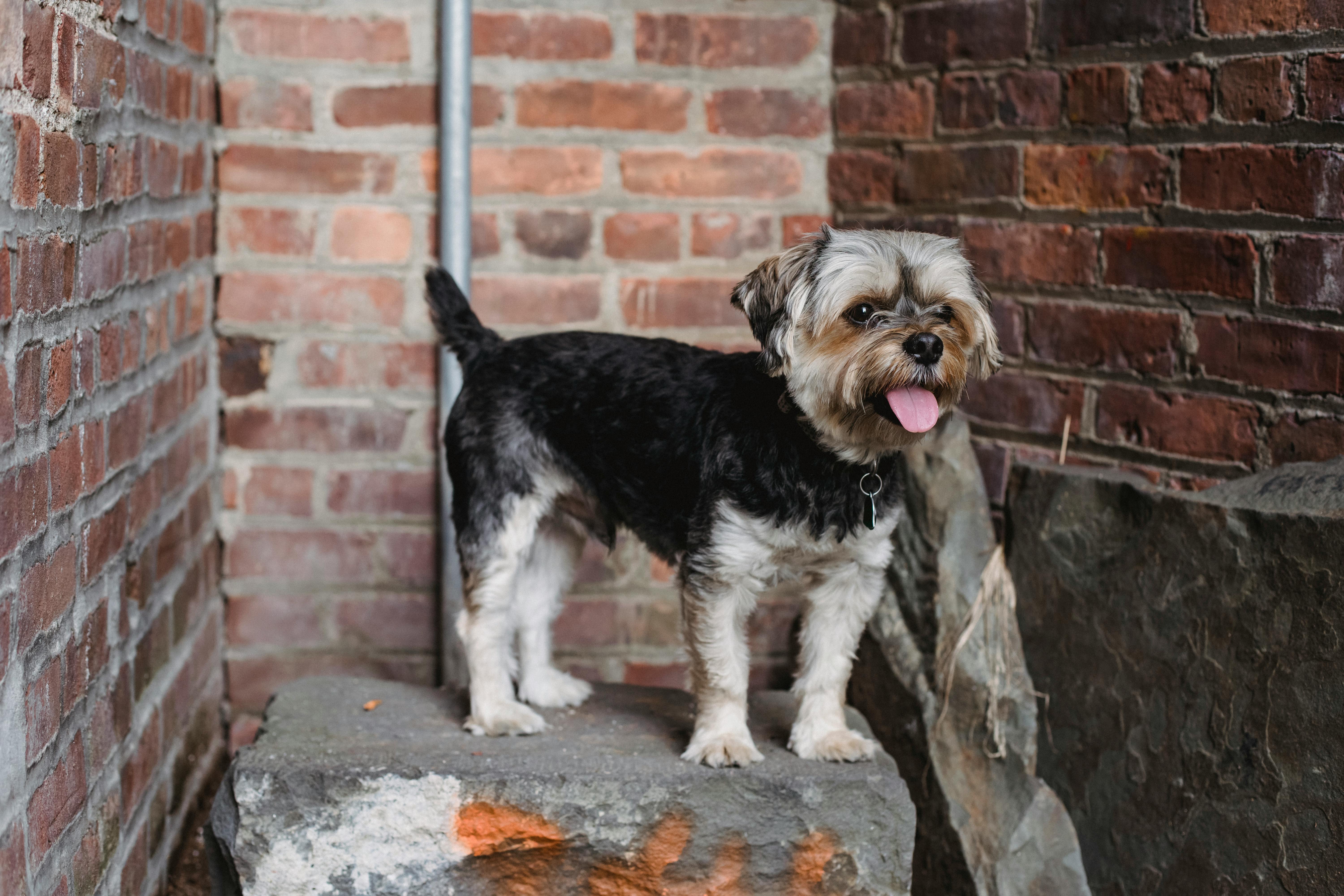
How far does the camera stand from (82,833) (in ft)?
7.17

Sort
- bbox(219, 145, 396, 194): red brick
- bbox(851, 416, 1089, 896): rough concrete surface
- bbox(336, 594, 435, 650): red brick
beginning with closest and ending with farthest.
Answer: bbox(851, 416, 1089, 896): rough concrete surface → bbox(219, 145, 396, 194): red brick → bbox(336, 594, 435, 650): red brick

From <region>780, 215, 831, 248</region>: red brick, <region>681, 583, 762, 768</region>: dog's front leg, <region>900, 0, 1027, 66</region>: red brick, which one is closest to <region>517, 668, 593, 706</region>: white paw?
<region>681, 583, 762, 768</region>: dog's front leg

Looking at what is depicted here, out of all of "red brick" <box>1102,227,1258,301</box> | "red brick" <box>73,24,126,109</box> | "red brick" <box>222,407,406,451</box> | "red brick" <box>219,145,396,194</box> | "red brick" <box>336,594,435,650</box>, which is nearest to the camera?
"red brick" <box>73,24,126,109</box>

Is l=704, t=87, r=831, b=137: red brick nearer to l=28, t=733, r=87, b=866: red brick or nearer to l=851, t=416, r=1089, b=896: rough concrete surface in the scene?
l=851, t=416, r=1089, b=896: rough concrete surface

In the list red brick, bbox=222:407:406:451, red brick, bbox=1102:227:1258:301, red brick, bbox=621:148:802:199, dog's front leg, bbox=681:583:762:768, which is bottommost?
dog's front leg, bbox=681:583:762:768

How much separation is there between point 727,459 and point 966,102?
143 centimetres

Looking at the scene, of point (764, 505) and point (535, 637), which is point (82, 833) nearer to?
point (535, 637)

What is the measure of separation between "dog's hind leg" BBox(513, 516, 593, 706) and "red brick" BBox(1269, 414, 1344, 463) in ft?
5.13

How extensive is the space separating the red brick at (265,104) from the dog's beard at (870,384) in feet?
6.13

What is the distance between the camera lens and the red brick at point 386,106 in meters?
3.43

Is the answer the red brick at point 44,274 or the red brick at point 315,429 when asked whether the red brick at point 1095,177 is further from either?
the red brick at point 44,274

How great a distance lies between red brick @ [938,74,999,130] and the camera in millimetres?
3178

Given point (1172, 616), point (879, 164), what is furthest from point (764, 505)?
point (879, 164)

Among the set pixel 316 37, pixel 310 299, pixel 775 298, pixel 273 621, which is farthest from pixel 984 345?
pixel 273 621
